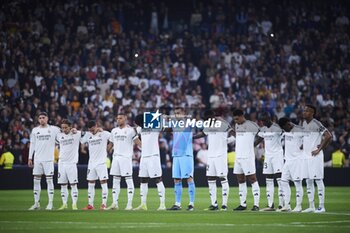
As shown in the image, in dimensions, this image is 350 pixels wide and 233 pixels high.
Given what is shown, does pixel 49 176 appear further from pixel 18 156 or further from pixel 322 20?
pixel 322 20

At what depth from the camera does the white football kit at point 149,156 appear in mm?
24995

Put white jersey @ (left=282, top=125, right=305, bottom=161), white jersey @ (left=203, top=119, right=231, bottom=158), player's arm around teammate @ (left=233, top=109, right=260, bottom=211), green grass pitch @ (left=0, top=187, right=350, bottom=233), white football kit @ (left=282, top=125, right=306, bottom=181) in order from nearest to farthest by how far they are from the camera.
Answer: green grass pitch @ (left=0, top=187, right=350, bottom=233) < white football kit @ (left=282, top=125, right=306, bottom=181) < white jersey @ (left=282, top=125, right=305, bottom=161) < player's arm around teammate @ (left=233, top=109, right=260, bottom=211) < white jersey @ (left=203, top=119, right=231, bottom=158)

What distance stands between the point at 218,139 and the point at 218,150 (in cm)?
29

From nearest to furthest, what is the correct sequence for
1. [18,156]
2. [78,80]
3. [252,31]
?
[18,156]
[78,80]
[252,31]

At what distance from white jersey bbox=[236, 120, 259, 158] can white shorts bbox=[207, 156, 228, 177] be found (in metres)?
0.44

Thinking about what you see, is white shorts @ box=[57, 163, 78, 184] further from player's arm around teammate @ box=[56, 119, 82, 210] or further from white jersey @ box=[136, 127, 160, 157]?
white jersey @ box=[136, 127, 160, 157]

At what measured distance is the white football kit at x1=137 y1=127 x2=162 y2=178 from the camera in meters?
25.0

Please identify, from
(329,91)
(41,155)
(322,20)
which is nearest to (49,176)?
(41,155)

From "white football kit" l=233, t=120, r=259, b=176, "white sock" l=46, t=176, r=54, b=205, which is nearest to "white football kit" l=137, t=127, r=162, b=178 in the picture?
"white football kit" l=233, t=120, r=259, b=176

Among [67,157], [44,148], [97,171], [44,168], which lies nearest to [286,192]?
[97,171]

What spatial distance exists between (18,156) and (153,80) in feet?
27.7

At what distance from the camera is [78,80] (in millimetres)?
41281

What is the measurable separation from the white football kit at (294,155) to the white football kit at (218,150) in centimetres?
162

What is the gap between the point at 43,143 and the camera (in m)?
25.8
